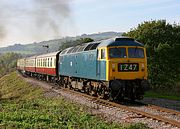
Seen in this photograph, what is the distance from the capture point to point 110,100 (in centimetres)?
2067

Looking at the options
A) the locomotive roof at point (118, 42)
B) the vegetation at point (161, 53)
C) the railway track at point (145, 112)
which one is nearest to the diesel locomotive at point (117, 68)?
the locomotive roof at point (118, 42)

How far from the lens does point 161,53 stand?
3794cm

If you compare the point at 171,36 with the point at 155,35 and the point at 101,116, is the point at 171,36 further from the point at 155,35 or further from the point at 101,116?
the point at 101,116

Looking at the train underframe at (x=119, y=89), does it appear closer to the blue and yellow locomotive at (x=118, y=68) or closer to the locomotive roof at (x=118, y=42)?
the blue and yellow locomotive at (x=118, y=68)

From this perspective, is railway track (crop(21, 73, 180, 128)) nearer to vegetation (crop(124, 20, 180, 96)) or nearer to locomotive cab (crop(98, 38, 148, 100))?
locomotive cab (crop(98, 38, 148, 100))

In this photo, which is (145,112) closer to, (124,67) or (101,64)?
(124,67)

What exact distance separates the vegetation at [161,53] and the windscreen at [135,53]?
1564 cm

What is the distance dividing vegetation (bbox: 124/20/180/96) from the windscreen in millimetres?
15637

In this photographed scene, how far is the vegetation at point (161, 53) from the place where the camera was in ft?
123

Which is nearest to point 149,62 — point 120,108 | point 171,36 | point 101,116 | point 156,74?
point 156,74

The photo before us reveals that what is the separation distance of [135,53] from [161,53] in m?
18.2

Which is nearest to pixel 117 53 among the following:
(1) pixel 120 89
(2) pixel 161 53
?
(1) pixel 120 89

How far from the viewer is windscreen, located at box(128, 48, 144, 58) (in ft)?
66.3

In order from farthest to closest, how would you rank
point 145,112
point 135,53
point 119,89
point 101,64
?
point 101,64 < point 135,53 < point 119,89 < point 145,112
